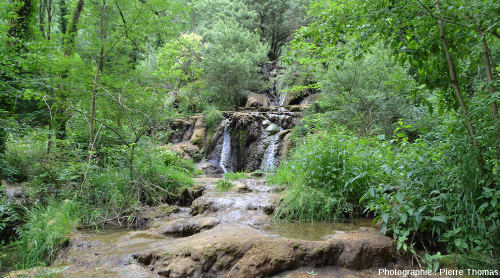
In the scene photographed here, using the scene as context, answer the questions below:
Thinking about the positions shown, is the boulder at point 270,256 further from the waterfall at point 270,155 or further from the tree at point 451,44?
the waterfall at point 270,155

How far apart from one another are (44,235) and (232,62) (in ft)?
43.6

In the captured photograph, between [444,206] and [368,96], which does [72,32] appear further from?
[368,96]

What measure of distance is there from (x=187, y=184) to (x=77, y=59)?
391cm

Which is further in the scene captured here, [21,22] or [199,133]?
[199,133]

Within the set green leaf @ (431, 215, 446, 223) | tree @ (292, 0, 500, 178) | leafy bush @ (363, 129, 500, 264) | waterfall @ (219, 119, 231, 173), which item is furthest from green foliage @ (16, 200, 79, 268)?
waterfall @ (219, 119, 231, 173)

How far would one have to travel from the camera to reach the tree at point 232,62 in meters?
15.9

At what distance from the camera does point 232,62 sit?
15727 mm

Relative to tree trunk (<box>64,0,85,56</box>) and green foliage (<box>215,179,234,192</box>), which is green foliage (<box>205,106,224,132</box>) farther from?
green foliage (<box>215,179,234,192</box>)

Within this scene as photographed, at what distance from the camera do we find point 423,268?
7.98ft

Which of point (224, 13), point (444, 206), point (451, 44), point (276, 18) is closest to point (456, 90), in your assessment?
point (451, 44)

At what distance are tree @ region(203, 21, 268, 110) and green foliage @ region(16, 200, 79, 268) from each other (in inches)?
495

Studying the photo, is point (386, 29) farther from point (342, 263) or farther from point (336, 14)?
point (342, 263)

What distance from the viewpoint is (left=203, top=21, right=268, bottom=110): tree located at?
15.9 meters

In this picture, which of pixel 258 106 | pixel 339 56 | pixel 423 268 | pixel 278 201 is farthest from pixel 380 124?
pixel 258 106
